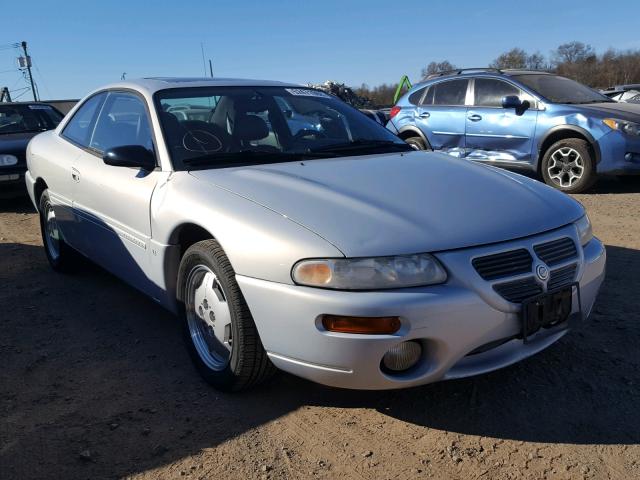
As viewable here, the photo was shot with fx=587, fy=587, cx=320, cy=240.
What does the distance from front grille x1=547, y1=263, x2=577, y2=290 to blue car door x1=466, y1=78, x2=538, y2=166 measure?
17.8 ft

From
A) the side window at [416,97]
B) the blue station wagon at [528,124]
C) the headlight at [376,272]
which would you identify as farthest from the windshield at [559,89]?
the headlight at [376,272]

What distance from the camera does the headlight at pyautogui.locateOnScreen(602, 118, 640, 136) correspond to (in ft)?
22.9

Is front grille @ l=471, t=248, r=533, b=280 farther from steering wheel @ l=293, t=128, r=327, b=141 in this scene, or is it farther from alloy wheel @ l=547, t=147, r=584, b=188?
alloy wheel @ l=547, t=147, r=584, b=188

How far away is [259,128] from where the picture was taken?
3559 millimetres

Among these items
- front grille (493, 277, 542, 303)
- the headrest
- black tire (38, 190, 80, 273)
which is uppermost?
the headrest

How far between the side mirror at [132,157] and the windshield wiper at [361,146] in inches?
36.2

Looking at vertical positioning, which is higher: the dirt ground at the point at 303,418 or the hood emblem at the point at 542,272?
the hood emblem at the point at 542,272

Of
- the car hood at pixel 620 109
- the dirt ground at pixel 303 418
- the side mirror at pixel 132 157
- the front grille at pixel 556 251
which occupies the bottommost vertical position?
the dirt ground at pixel 303 418

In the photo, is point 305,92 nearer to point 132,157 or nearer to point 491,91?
point 132,157

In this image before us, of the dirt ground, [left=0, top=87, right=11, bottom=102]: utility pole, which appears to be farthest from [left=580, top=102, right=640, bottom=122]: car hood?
[left=0, top=87, right=11, bottom=102]: utility pole

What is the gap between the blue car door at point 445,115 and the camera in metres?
8.34

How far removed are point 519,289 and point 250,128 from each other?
1897mm

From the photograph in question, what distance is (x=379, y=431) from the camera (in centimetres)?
252

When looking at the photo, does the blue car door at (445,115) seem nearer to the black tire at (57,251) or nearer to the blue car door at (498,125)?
the blue car door at (498,125)
